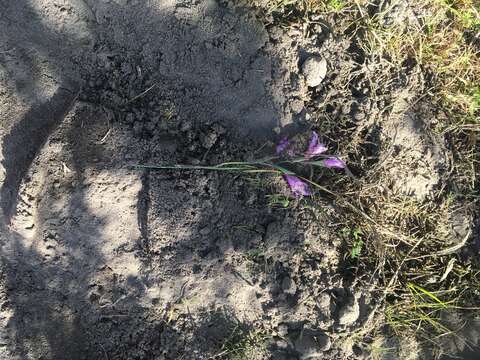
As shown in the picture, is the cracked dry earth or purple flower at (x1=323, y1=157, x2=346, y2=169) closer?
the cracked dry earth

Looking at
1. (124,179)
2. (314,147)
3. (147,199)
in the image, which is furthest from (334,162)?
(124,179)

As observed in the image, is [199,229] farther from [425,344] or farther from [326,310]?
[425,344]

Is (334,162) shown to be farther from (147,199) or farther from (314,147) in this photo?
(147,199)

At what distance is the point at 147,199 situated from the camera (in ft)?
7.14

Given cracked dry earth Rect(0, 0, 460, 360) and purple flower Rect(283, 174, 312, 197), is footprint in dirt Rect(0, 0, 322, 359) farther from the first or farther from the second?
purple flower Rect(283, 174, 312, 197)

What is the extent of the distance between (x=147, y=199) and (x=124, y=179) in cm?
16

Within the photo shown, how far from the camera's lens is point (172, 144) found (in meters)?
2.27

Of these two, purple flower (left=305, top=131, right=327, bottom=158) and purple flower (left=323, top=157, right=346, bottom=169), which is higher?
purple flower (left=305, top=131, right=327, bottom=158)

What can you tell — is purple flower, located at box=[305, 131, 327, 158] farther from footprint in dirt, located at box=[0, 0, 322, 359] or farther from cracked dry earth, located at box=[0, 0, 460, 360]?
footprint in dirt, located at box=[0, 0, 322, 359]

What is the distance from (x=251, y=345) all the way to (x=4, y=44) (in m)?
2.07

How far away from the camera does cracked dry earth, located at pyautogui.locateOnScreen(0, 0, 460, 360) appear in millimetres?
2148

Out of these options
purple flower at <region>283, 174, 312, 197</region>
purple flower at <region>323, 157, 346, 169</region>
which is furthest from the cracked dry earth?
purple flower at <region>323, 157, 346, 169</region>

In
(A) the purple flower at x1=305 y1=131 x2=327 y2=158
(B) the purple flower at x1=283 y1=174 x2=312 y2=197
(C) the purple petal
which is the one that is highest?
(C) the purple petal

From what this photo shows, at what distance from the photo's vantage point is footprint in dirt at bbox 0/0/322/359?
2141mm
